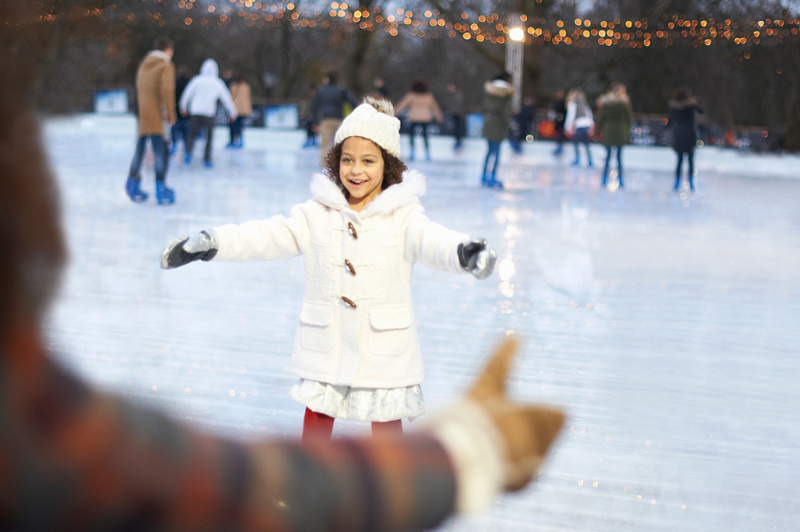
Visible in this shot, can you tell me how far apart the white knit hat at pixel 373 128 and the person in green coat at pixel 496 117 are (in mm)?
8821

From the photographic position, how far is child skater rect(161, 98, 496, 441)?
7.59ft

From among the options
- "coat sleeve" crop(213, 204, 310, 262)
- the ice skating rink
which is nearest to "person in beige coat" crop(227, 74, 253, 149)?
the ice skating rink

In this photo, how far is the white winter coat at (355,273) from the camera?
2.31 m

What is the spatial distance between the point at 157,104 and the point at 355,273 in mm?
6601

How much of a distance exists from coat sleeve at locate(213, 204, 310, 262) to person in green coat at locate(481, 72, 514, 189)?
8923mm

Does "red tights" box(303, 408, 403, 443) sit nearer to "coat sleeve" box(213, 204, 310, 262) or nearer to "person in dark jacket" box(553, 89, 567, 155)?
Result: "coat sleeve" box(213, 204, 310, 262)

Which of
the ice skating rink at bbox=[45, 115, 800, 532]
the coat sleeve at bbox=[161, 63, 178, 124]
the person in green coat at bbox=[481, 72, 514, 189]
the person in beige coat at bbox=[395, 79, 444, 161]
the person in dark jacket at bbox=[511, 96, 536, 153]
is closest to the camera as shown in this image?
the ice skating rink at bbox=[45, 115, 800, 532]

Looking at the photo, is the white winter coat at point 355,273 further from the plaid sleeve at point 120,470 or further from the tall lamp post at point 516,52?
the tall lamp post at point 516,52

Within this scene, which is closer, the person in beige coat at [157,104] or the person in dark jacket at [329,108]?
the person in beige coat at [157,104]

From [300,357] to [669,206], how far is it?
838 cm

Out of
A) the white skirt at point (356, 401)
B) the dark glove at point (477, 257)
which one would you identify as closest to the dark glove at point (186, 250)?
the white skirt at point (356, 401)

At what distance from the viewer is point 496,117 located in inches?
449

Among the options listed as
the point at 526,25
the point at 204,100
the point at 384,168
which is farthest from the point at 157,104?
the point at 526,25

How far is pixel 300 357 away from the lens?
7.83ft
